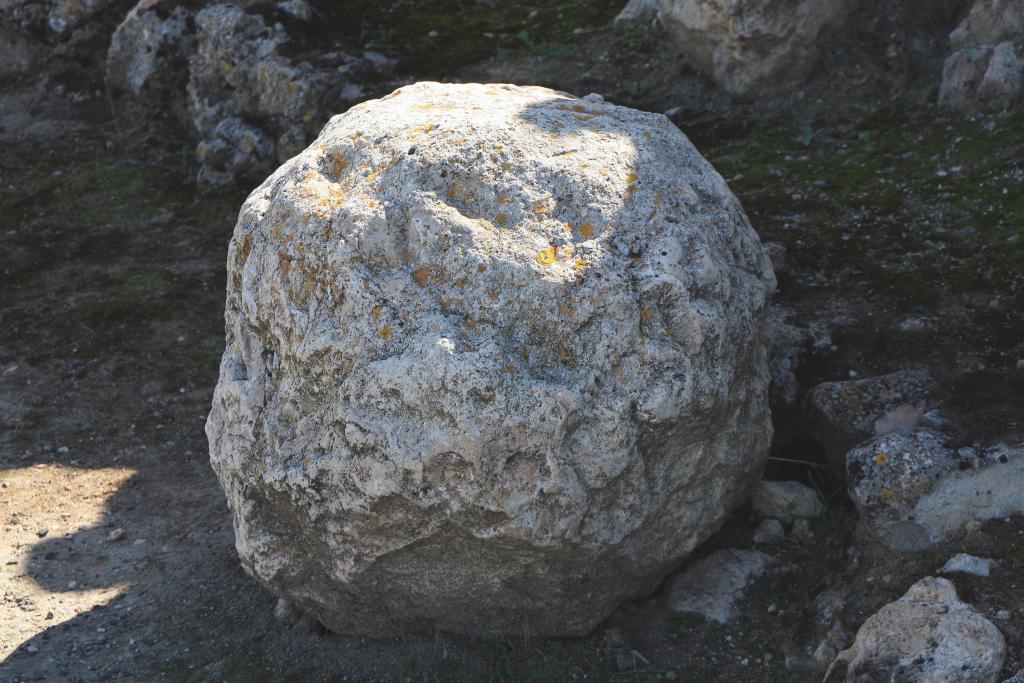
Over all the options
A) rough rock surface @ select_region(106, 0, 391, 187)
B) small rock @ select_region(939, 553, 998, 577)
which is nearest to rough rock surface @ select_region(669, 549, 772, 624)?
small rock @ select_region(939, 553, 998, 577)

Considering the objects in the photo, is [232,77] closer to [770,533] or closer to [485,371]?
[485,371]

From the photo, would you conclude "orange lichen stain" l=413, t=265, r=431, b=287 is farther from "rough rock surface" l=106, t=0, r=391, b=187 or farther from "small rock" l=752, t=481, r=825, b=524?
"rough rock surface" l=106, t=0, r=391, b=187

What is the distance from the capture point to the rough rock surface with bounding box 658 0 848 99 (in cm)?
885

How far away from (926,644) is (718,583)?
1167 millimetres

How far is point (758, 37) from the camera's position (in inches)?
351

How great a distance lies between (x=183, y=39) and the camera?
36.6 feet

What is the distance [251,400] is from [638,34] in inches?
274

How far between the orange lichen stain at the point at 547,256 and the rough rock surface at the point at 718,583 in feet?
6.09

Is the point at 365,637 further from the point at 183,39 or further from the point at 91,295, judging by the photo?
the point at 183,39

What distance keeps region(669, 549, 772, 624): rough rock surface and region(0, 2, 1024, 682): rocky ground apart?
0.05m

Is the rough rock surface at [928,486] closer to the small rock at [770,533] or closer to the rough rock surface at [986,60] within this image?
the small rock at [770,533]

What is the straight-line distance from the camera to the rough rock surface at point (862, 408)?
5617 millimetres

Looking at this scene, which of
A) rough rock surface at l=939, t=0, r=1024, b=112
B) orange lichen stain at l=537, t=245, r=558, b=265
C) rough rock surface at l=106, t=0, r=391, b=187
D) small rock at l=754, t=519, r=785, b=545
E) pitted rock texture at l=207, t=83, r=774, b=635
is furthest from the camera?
rough rock surface at l=106, t=0, r=391, b=187

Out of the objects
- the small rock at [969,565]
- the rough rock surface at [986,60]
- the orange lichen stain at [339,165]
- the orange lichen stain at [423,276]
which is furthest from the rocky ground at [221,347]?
the orange lichen stain at [339,165]
